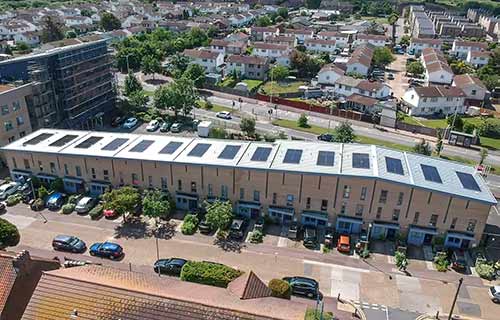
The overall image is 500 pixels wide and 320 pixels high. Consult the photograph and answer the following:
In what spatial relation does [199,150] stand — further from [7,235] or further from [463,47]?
→ [463,47]

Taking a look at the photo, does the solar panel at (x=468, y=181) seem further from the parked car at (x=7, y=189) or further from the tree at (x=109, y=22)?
the tree at (x=109, y=22)

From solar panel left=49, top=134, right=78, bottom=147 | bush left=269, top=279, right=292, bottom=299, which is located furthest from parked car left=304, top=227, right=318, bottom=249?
solar panel left=49, top=134, right=78, bottom=147

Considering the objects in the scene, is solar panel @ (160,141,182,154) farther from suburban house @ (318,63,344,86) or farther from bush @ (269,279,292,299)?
suburban house @ (318,63,344,86)

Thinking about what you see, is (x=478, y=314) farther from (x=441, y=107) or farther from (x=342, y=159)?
(x=441, y=107)

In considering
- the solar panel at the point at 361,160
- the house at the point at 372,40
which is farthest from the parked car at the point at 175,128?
the house at the point at 372,40

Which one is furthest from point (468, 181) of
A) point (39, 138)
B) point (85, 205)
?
point (39, 138)
